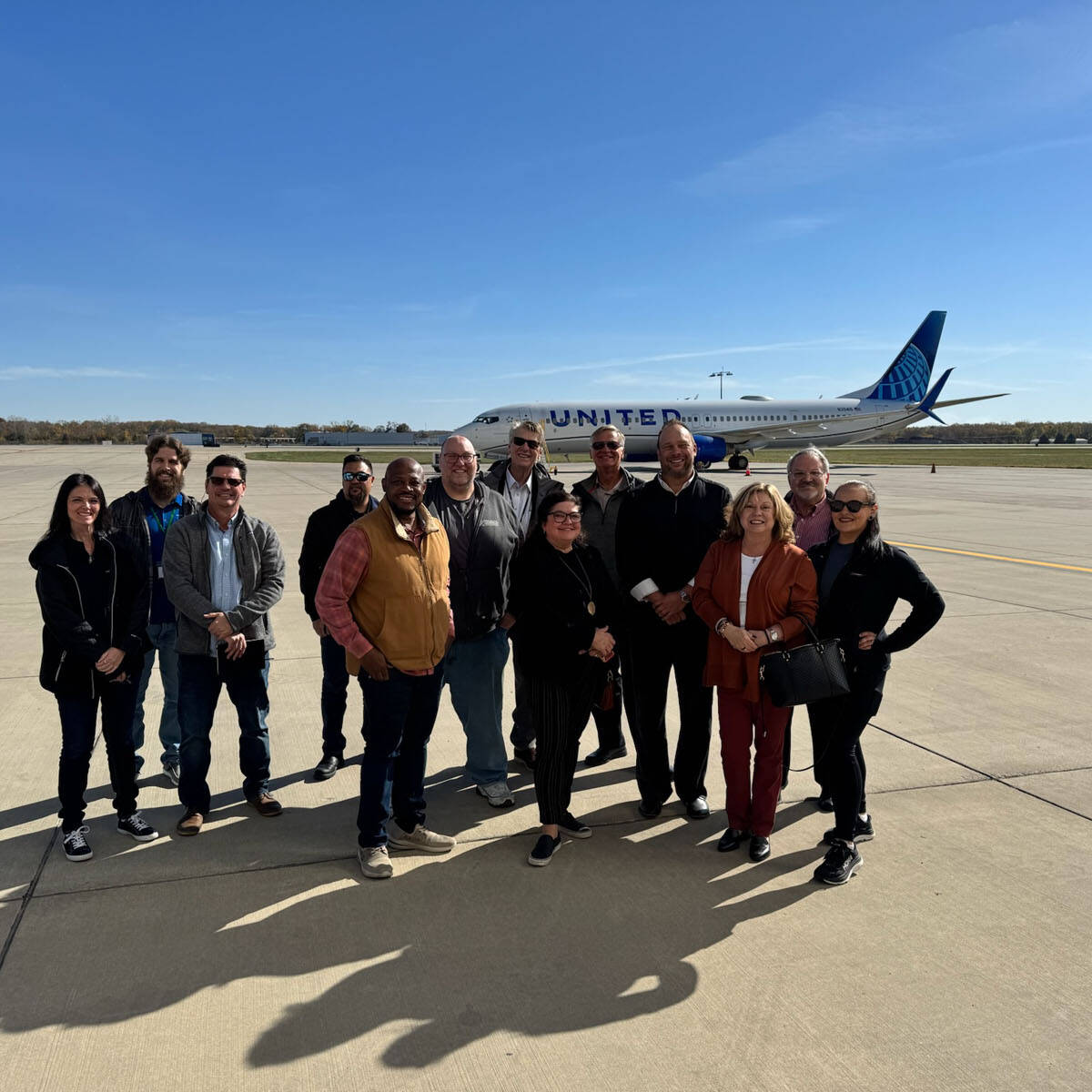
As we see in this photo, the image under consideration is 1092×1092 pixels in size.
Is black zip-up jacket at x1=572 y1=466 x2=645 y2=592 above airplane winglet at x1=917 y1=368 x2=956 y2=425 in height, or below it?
below

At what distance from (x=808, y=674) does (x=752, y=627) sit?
37 cm

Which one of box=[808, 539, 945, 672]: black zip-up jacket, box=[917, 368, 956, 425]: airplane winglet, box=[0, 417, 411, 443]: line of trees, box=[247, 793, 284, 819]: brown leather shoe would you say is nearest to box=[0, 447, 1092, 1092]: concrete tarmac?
box=[247, 793, 284, 819]: brown leather shoe

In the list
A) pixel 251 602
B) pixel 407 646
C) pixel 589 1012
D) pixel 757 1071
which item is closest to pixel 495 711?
pixel 407 646

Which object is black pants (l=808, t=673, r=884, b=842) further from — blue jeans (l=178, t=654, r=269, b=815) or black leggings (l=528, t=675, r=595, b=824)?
blue jeans (l=178, t=654, r=269, b=815)

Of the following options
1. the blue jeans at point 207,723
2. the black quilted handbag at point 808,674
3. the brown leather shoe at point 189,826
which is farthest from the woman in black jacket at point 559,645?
the brown leather shoe at point 189,826

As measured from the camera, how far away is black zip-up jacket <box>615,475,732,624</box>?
4414 mm

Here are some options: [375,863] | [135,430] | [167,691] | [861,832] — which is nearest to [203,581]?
[167,691]

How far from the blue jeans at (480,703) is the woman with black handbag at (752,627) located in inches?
47.9

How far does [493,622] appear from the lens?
4.36 meters

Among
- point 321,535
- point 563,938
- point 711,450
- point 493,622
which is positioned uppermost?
point 711,450

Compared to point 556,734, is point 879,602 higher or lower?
higher

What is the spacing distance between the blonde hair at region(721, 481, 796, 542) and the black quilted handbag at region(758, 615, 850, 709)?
55 cm

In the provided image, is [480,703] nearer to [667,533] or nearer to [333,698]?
[333,698]

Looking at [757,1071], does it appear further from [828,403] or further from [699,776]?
[828,403]
